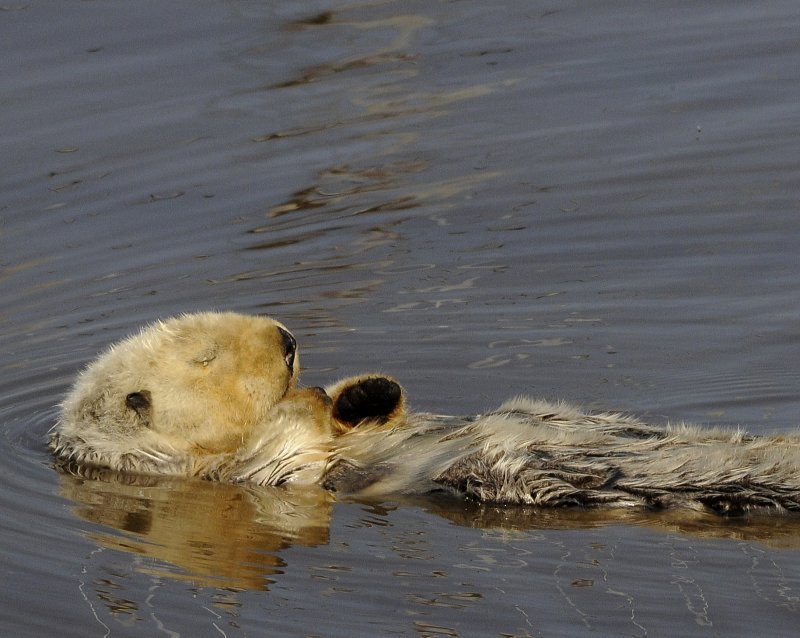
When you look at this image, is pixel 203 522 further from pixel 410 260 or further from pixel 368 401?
pixel 410 260

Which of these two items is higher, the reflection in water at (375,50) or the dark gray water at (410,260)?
the reflection in water at (375,50)

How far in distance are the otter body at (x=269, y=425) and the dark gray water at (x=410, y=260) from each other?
0.46 ft

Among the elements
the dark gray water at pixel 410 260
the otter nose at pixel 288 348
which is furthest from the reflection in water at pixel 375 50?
the otter nose at pixel 288 348

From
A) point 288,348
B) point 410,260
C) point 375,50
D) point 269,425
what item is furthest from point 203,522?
point 375,50

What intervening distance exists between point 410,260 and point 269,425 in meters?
2.68

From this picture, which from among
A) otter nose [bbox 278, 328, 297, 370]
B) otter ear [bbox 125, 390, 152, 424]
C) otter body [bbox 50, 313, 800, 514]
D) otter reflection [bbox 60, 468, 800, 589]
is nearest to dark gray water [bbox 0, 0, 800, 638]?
otter reflection [bbox 60, 468, 800, 589]

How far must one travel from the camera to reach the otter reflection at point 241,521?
5184mm

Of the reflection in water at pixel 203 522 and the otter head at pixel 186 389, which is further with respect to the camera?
the otter head at pixel 186 389

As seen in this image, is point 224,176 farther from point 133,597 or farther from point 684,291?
point 133,597

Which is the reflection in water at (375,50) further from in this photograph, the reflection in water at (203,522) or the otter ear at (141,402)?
the reflection in water at (203,522)

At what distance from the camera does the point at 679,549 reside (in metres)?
5.08

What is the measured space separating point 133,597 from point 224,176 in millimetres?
5226

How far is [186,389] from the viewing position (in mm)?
5996

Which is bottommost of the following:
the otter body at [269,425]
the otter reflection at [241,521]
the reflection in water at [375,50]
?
the otter reflection at [241,521]
